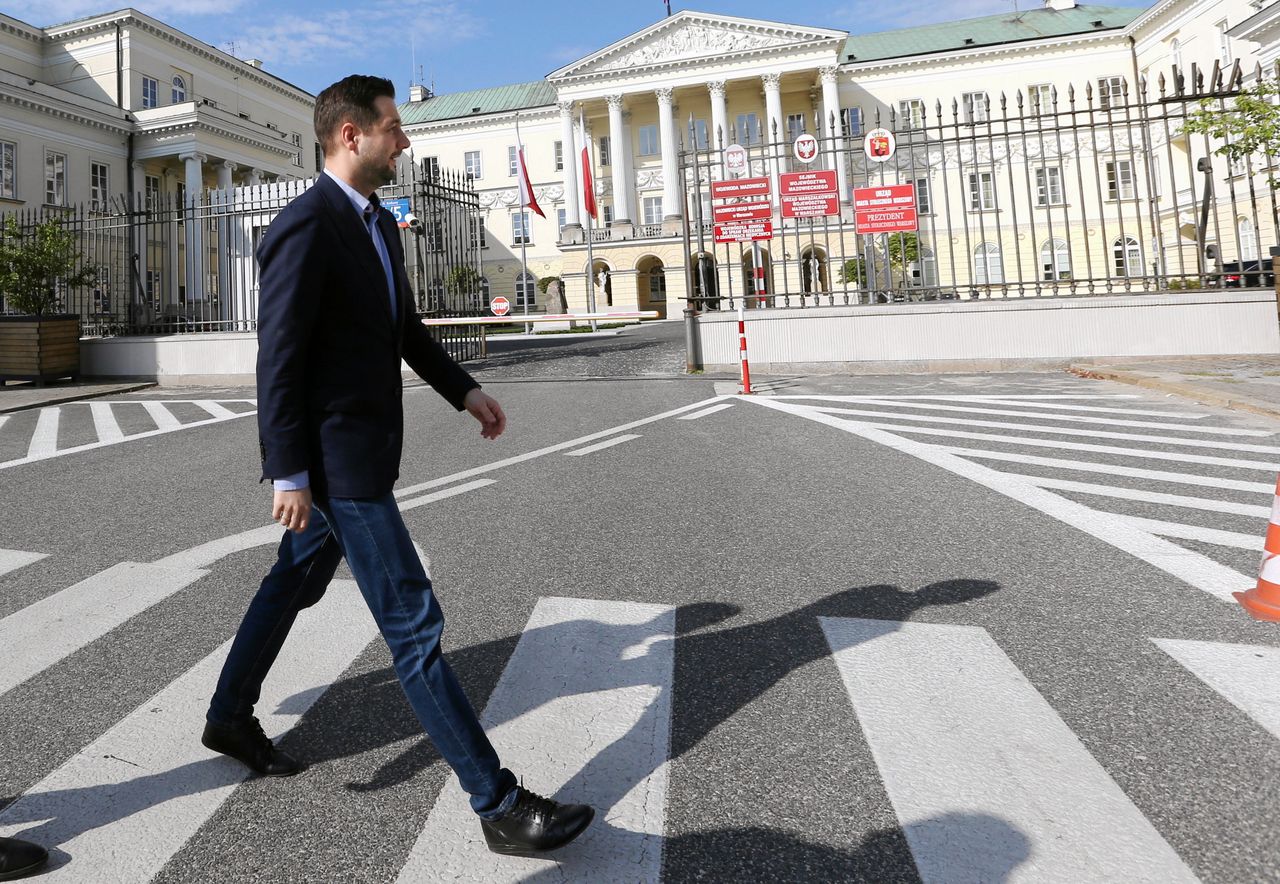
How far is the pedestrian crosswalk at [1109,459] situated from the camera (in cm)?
429

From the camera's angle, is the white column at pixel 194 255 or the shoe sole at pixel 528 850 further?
the white column at pixel 194 255

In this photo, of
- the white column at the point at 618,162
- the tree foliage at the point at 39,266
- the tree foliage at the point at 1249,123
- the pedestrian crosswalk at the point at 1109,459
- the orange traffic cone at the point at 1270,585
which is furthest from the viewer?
the white column at the point at 618,162

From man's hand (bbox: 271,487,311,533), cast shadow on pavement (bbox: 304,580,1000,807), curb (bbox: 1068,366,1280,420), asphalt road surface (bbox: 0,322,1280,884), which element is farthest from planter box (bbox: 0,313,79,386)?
curb (bbox: 1068,366,1280,420)

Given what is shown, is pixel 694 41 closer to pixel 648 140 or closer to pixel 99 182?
pixel 648 140

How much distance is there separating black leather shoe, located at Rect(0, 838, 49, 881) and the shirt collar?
1.68 metres

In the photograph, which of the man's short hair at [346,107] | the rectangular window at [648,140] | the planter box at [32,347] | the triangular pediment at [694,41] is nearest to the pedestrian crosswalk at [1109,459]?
the man's short hair at [346,107]

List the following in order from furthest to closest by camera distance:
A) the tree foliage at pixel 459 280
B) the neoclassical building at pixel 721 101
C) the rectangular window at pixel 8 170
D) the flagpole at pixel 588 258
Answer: the neoclassical building at pixel 721 101, the flagpole at pixel 588 258, the rectangular window at pixel 8 170, the tree foliage at pixel 459 280

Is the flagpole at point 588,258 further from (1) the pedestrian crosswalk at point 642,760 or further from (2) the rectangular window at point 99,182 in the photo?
(1) the pedestrian crosswalk at point 642,760

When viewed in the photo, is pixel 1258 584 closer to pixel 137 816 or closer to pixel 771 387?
pixel 137 816

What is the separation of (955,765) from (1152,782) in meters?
0.46

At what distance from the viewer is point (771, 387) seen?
12781 millimetres

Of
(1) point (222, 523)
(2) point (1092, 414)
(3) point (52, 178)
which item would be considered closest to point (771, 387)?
(2) point (1092, 414)

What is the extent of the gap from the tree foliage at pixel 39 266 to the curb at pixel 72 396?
3.70 meters

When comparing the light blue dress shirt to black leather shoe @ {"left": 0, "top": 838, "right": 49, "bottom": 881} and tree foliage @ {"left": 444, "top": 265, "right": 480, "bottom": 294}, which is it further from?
tree foliage @ {"left": 444, "top": 265, "right": 480, "bottom": 294}
